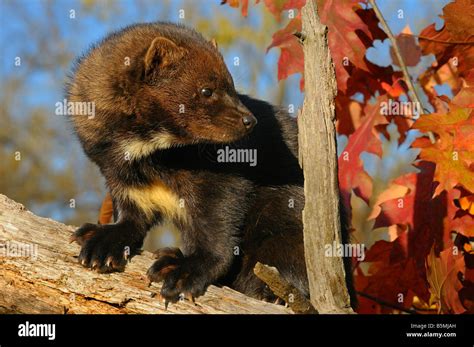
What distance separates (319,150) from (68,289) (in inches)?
67.1

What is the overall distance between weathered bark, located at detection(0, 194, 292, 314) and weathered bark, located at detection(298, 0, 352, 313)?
60 centimetres

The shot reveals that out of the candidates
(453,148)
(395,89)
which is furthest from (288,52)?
(453,148)

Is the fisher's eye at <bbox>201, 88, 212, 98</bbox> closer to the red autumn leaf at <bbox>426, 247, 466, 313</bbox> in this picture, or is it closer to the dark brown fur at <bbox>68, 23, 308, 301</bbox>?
the dark brown fur at <bbox>68, 23, 308, 301</bbox>

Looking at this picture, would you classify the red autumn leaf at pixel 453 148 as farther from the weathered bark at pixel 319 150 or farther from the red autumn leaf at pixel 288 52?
the red autumn leaf at pixel 288 52

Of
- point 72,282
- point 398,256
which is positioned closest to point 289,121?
point 398,256

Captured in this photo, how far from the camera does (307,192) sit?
359cm

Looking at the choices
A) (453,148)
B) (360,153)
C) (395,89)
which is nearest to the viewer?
(453,148)

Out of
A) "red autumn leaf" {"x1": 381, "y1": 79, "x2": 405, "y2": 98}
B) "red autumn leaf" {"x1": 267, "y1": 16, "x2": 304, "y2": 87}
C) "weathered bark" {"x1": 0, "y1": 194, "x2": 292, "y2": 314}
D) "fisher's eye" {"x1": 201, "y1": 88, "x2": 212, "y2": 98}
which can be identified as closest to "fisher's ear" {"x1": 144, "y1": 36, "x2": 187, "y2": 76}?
"fisher's eye" {"x1": 201, "y1": 88, "x2": 212, "y2": 98}

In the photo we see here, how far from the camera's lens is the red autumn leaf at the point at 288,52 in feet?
15.7

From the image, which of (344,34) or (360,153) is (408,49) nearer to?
(344,34)

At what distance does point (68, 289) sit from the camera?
4.20 metres

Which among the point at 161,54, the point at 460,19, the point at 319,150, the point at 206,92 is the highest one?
the point at 460,19

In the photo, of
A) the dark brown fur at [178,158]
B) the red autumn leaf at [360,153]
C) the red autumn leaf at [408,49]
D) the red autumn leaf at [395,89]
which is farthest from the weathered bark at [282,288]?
the red autumn leaf at [408,49]

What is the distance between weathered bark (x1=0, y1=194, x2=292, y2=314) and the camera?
4.15 m
